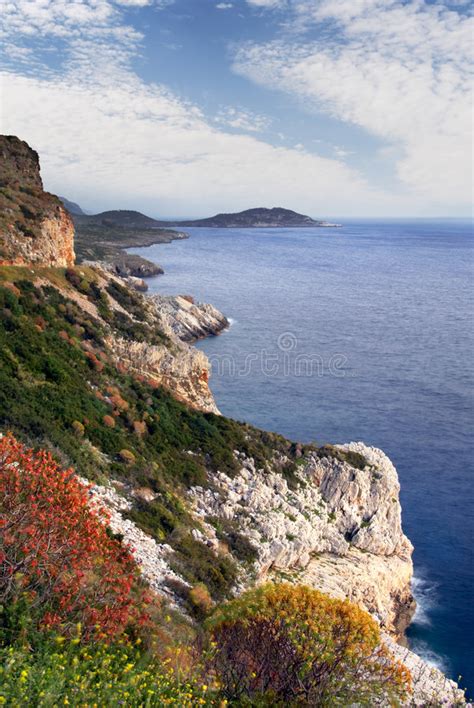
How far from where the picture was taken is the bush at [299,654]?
11125 millimetres

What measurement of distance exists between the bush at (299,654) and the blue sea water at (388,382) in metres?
17.4

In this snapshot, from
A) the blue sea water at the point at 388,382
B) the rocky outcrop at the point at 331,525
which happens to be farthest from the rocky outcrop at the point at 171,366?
the blue sea water at the point at 388,382

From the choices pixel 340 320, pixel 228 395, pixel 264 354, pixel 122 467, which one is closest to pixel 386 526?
pixel 122 467

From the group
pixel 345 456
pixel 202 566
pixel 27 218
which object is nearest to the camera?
pixel 202 566

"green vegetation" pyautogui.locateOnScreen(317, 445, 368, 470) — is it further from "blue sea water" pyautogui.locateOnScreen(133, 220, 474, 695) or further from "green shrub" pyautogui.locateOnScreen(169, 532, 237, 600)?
"green shrub" pyautogui.locateOnScreen(169, 532, 237, 600)

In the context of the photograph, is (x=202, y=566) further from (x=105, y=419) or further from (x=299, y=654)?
(x=299, y=654)

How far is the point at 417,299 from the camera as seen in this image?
110 m

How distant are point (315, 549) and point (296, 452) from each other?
6521 millimetres

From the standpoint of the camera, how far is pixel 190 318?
84.8 meters

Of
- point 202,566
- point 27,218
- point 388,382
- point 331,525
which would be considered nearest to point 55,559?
point 202,566

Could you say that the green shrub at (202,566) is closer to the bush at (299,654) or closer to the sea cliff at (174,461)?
the sea cliff at (174,461)

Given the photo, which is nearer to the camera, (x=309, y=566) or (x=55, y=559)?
(x=55, y=559)

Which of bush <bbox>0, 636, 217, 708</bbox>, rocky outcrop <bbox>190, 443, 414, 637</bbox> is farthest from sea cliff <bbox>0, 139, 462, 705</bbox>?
bush <bbox>0, 636, 217, 708</bbox>

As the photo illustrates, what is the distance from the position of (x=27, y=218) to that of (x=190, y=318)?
1894 inches
